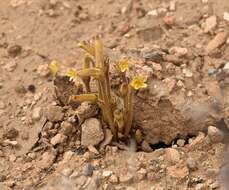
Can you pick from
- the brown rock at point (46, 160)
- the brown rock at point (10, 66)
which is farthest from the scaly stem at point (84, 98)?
the brown rock at point (10, 66)

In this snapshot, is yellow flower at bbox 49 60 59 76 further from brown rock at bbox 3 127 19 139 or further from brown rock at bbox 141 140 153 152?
brown rock at bbox 141 140 153 152

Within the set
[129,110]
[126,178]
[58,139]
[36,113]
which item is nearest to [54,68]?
[36,113]

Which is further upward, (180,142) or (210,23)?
(210,23)

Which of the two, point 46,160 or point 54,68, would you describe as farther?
point 54,68

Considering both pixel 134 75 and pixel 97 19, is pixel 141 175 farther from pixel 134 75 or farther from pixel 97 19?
pixel 97 19

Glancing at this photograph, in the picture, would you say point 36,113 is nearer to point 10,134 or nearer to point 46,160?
point 10,134

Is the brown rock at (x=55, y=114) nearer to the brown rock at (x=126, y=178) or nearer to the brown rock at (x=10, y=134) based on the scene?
the brown rock at (x=10, y=134)

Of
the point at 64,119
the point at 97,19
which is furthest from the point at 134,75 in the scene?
the point at 97,19
